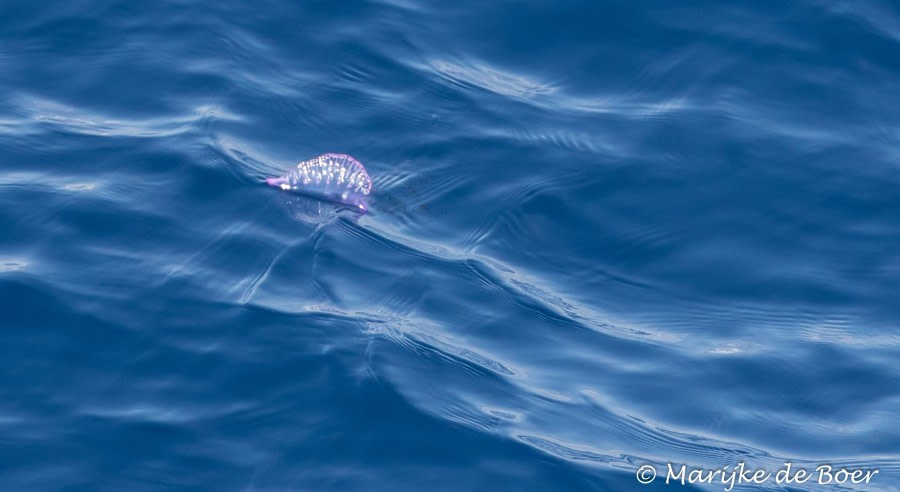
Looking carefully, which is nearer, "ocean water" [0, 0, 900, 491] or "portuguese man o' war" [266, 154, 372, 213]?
"ocean water" [0, 0, 900, 491]

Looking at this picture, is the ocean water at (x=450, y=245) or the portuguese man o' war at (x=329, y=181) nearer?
the ocean water at (x=450, y=245)

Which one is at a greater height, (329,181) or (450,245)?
(329,181)

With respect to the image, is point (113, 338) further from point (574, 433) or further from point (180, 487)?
point (574, 433)

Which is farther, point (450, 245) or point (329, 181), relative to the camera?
point (329, 181)

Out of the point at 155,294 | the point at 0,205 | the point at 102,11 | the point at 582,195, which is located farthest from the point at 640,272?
the point at 102,11
